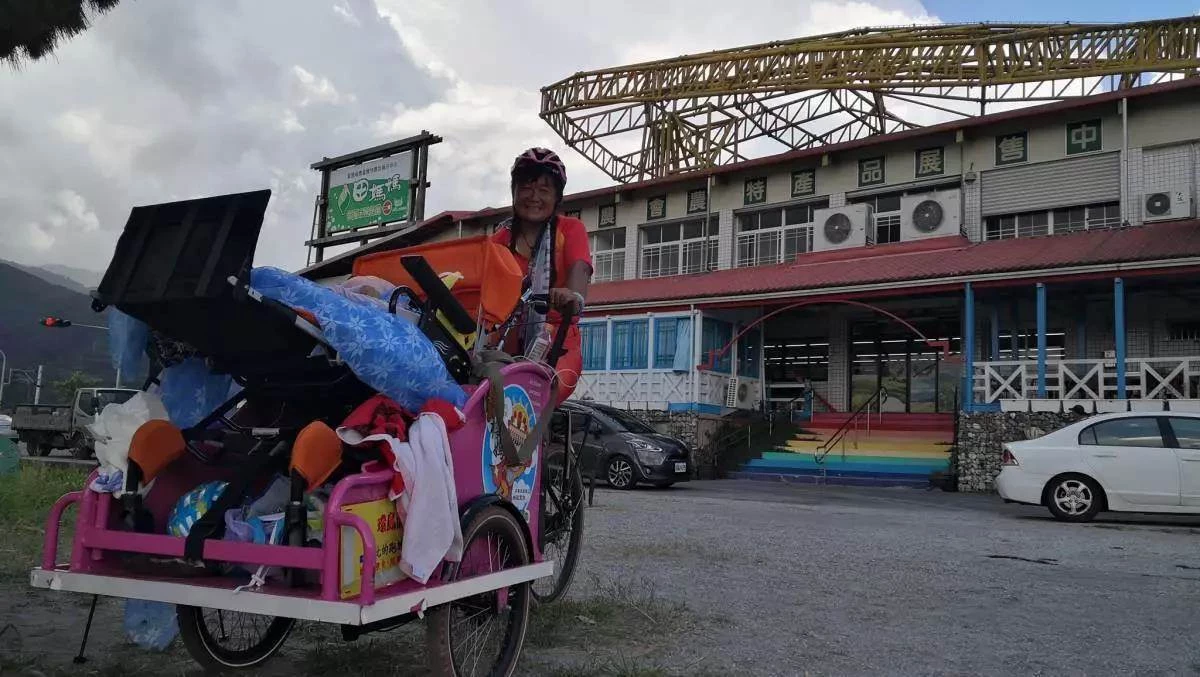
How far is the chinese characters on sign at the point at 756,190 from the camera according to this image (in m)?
24.7

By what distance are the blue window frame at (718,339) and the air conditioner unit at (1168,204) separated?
958cm

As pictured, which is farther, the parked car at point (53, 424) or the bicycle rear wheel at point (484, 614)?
the parked car at point (53, 424)

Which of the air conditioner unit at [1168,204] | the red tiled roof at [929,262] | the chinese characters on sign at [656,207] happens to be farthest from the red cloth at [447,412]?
the chinese characters on sign at [656,207]

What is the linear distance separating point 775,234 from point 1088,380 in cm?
946

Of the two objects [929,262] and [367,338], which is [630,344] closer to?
[929,262]

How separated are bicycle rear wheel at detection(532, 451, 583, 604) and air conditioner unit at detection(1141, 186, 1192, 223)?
1735 centimetres

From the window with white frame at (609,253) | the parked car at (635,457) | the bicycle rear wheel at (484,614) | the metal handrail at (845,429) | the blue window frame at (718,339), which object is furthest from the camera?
the window with white frame at (609,253)

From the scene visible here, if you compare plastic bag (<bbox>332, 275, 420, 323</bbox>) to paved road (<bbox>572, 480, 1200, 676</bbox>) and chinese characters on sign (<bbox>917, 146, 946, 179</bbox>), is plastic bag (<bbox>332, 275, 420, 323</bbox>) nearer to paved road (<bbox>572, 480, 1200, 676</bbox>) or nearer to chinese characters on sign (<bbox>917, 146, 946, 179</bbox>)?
paved road (<bbox>572, 480, 1200, 676</bbox>)

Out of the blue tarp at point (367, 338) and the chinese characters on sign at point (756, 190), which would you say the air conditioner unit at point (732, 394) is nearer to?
the chinese characters on sign at point (756, 190)

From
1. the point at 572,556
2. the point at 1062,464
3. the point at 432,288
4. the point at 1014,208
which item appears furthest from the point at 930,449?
the point at 432,288

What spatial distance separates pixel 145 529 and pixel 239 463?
37cm

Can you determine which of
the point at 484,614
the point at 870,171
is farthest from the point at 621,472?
the point at 484,614

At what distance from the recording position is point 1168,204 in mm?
17891

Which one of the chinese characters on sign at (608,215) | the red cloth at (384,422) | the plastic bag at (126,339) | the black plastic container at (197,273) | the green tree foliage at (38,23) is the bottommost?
the red cloth at (384,422)
